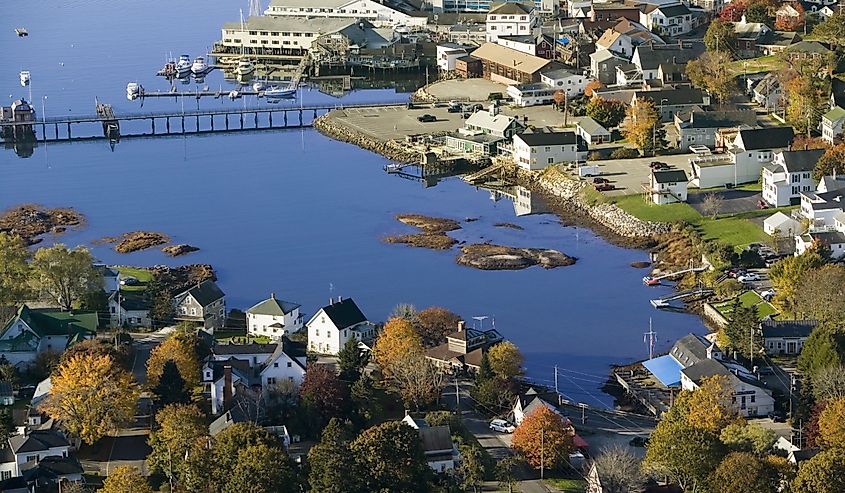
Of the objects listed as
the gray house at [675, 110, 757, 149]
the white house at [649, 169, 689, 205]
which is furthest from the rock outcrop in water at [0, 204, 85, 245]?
the gray house at [675, 110, 757, 149]

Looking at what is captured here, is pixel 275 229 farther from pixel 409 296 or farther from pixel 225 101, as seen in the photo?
pixel 225 101

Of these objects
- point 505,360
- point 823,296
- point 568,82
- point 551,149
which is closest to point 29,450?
point 505,360

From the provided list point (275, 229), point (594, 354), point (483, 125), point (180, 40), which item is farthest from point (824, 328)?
point (180, 40)

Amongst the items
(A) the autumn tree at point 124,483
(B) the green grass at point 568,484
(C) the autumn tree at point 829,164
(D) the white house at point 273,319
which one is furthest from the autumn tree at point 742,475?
(C) the autumn tree at point 829,164

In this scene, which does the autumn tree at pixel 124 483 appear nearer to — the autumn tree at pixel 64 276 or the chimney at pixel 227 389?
the chimney at pixel 227 389

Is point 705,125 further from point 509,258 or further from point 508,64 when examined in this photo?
point 508,64
